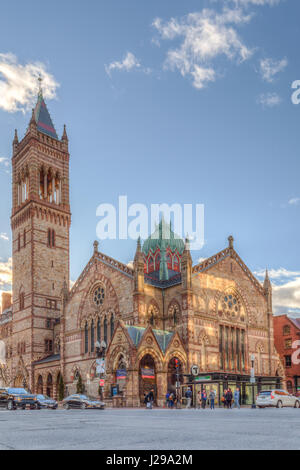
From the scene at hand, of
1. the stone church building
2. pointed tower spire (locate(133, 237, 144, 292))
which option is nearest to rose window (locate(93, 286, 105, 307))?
the stone church building

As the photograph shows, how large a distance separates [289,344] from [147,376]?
3219 cm

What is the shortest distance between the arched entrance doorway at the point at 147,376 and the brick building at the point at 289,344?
2831 cm

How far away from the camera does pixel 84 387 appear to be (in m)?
58.8

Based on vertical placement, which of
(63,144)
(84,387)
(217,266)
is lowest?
(84,387)

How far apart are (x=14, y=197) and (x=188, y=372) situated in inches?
1579

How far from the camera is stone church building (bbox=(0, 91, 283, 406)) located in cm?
4959

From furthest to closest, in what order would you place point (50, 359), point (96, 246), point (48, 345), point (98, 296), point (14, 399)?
point (48, 345) → point (50, 359) → point (96, 246) → point (98, 296) → point (14, 399)

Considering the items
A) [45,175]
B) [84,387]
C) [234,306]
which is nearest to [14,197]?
[45,175]

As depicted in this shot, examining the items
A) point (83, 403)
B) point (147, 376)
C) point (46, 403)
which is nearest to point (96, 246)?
point (147, 376)

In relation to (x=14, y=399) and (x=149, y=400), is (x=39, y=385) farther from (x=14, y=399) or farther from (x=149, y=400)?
(x=14, y=399)

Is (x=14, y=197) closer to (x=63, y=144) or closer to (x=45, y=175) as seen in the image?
(x=45, y=175)

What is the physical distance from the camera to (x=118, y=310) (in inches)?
2234

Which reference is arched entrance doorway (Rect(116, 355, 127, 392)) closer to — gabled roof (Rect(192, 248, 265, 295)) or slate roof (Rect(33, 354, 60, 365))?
gabled roof (Rect(192, 248, 265, 295))

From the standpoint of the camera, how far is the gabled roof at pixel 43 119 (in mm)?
79188
